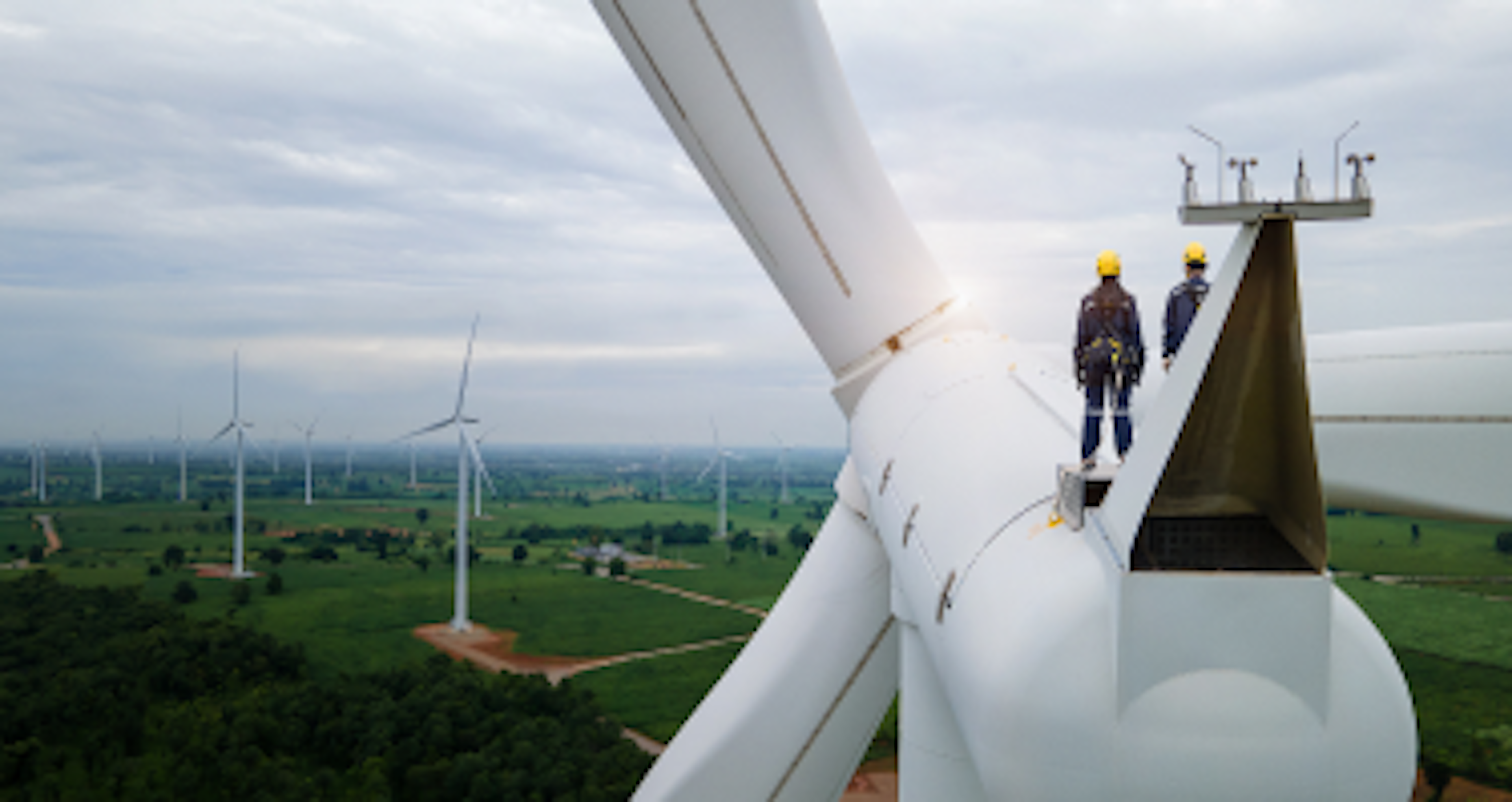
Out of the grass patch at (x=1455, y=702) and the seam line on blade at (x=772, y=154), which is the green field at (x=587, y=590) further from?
the seam line on blade at (x=772, y=154)

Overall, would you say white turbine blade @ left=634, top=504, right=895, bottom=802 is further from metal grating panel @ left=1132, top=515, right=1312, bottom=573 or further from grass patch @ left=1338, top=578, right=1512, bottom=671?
grass patch @ left=1338, top=578, right=1512, bottom=671

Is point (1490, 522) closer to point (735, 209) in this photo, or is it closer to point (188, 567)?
point (735, 209)

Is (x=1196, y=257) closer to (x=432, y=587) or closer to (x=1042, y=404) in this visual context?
(x=1042, y=404)

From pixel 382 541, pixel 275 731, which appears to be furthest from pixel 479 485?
pixel 275 731

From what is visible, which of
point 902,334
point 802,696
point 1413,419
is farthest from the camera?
point 802,696

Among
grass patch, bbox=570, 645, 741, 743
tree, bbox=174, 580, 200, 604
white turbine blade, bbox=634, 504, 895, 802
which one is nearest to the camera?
white turbine blade, bbox=634, 504, 895, 802

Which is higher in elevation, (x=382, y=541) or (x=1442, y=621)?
(x=1442, y=621)

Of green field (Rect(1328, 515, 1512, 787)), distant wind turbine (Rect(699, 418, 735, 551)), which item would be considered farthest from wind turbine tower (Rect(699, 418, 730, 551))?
green field (Rect(1328, 515, 1512, 787))
